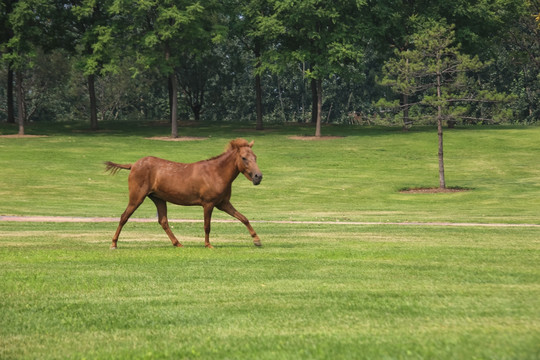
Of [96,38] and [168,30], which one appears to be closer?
[168,30]

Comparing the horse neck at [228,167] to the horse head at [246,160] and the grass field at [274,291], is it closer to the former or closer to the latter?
the horse head at [246,160]

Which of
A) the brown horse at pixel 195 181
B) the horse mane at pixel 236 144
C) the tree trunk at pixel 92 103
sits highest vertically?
the tree trunk at pixel 92 103

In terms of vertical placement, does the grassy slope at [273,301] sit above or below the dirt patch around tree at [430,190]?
above

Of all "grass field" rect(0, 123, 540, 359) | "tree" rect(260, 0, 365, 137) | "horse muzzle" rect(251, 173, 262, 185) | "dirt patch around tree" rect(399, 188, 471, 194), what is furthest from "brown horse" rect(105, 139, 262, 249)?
"tree" rect(260, 0, 365, 137)

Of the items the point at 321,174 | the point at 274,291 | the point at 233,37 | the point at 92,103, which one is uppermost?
the point at 233,37

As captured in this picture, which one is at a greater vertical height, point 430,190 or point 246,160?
point 246,160

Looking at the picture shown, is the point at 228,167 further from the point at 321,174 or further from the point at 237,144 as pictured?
the point at 321,174

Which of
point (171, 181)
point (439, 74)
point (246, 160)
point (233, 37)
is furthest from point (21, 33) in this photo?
point (246, 160)

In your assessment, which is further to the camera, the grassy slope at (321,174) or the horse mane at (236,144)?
the grassy slope at (321,174)

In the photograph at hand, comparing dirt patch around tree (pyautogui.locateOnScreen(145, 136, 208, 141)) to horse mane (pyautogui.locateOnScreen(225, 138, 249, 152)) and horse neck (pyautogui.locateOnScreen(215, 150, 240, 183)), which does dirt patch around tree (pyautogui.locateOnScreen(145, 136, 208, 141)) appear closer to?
horse mane (pyautogui.locateOnScreen(225, 138, 249, 152))

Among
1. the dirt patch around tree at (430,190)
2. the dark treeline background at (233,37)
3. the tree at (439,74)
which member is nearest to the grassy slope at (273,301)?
the dirt patch around tree at (430,190)

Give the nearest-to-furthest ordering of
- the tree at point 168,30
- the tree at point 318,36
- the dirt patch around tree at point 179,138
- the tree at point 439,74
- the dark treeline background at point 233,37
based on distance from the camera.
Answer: the tree at point 439,74, the tree at point 168,30, the dirt patch around tree at point 179,138, the dark treeline background at point 233,37, the tree at point 318,36

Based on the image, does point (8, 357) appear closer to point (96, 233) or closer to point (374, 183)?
point (96, 233)

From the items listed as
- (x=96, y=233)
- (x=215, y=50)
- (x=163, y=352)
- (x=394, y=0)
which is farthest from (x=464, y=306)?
(x=215, y=50)
